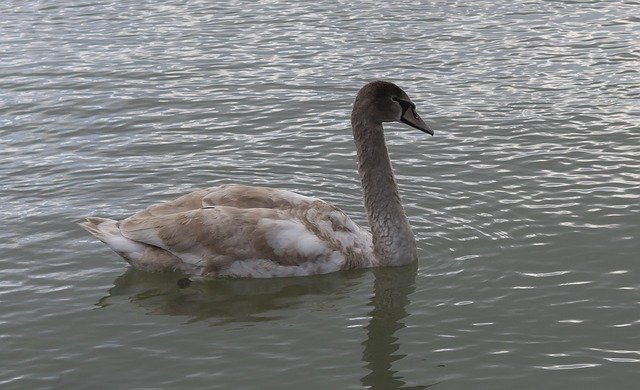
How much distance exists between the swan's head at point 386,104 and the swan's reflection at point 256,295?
5.10 feet

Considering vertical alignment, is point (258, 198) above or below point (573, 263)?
above

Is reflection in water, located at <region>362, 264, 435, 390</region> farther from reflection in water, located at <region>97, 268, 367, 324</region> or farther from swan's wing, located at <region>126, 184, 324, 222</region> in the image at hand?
swan's wing, located at <region>126, 184, 324, 222</region>

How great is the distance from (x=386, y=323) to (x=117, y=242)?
118 inches

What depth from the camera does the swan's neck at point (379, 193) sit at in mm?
13102

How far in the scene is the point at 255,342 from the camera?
1123 cm

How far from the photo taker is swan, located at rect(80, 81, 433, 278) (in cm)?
1274

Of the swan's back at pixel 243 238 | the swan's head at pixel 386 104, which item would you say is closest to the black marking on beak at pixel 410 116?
the swan's head at pixel 386 104

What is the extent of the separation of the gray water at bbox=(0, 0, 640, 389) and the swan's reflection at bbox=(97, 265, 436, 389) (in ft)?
0.11

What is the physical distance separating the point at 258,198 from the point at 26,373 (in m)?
3.29

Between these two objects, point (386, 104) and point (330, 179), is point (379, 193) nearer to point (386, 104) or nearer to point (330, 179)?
point (386, 104)

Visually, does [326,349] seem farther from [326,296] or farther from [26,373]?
[26,373]

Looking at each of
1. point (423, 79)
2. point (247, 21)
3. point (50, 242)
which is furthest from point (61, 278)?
point (247, 21)

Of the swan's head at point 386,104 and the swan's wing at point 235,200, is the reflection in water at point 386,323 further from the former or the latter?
the swan's head at point 386,104

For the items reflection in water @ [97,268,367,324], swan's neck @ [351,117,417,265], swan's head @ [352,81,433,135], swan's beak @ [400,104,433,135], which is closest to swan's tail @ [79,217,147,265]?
reflection in water @ [97,268,367,324]
